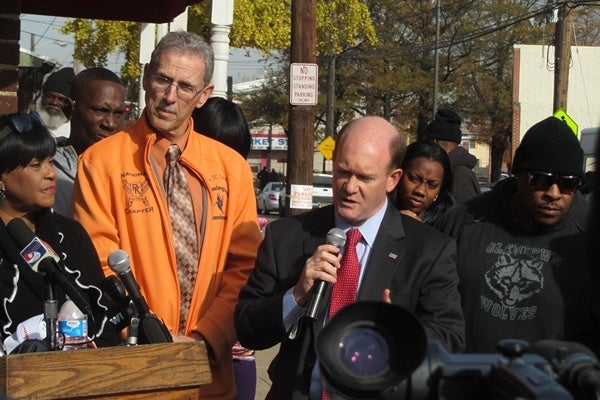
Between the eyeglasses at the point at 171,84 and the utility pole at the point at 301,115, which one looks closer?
the eyeglasses at the point at 171,84

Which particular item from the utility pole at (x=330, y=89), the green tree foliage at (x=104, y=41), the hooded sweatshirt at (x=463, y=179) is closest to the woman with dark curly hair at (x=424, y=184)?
the hooded sweatshirt at (x=463, y=179)

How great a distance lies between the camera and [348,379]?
1.83 m

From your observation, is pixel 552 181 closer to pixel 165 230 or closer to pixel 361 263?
pixel 361 263

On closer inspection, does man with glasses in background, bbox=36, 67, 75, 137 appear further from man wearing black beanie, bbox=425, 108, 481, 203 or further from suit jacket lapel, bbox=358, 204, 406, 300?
suit jacket lapel, bbox=358, 204, 406, 300

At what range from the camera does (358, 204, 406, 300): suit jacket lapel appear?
3.66 metres

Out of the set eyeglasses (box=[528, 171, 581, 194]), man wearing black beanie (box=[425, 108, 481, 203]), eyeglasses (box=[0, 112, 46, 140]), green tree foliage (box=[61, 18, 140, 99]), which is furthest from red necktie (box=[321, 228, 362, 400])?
green tree foliage (box=[61, 18, 140, 99])

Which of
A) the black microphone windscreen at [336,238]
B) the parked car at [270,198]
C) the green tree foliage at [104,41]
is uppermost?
the green tree foliage at [104,41]

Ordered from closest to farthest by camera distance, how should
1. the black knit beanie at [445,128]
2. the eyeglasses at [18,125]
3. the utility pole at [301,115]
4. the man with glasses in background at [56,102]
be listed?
the eyeglasses at [18,125]
the man with glasses in background at [56,102]
the black knit beanie at [445,128]
the utility pole at [301,115]

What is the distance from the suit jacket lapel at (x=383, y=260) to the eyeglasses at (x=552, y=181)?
573mm

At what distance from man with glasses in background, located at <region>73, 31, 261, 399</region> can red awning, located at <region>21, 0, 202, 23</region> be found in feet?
8.36

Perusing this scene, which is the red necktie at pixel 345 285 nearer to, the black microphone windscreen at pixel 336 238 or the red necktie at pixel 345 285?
the red necktie at pixel 345 285

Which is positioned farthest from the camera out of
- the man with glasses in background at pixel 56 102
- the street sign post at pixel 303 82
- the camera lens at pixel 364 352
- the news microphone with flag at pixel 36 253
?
the street sign post at pixel 303 82

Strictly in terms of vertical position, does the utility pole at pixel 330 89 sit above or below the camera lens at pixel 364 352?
above

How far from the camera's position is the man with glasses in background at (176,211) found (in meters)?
4.34
